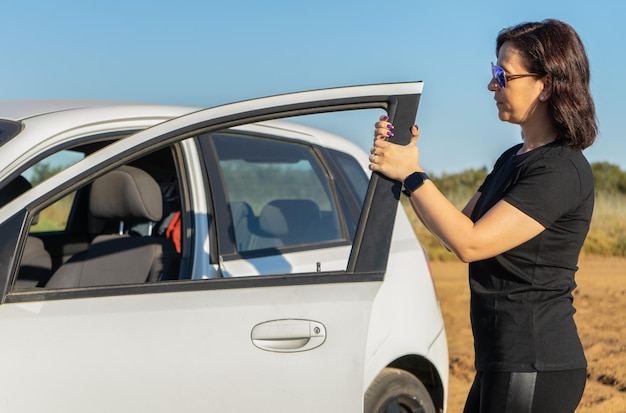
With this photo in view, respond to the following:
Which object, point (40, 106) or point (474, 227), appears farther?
point (40, 106)

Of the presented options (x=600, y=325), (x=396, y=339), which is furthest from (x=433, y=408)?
(x=600, y=325)

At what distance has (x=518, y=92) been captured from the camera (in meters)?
2.44

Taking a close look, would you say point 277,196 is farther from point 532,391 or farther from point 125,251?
point 532,391

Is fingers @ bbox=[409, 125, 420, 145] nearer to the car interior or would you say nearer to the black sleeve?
the black sleeve

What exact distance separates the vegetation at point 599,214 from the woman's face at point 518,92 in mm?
14155

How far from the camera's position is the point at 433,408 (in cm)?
376

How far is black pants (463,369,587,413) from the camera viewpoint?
2.39 meters

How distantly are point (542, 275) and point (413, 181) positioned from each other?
1.43ft

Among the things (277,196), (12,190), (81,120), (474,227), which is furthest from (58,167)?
(474,227)

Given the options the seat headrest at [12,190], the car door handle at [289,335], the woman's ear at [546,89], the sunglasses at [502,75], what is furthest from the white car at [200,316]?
the seat headrest at [12,190]

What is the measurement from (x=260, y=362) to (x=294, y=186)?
159 centimetres

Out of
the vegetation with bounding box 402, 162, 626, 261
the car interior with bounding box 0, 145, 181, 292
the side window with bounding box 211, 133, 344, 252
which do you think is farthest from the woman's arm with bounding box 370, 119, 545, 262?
the vegetation with bounding box 402, 162, 626, 261

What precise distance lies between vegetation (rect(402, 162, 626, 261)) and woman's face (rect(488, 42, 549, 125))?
14155 mm

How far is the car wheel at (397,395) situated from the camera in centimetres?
333
